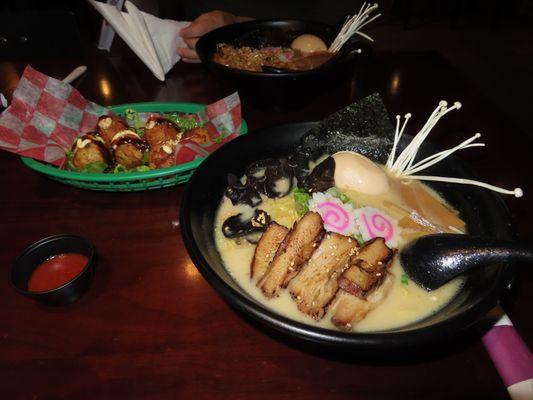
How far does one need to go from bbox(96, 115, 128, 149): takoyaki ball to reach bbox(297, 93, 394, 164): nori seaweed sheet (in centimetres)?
103

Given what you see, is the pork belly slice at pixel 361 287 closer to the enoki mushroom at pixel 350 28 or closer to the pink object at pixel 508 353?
the pink object at pixel 508 353

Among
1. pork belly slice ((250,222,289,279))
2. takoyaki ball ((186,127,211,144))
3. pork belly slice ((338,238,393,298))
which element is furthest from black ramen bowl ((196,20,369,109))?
pork belly slice ((338,238,393,298))

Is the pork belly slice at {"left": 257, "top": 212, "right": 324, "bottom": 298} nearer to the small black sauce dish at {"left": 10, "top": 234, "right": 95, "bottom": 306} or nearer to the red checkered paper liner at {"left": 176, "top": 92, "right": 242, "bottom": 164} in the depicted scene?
the small black sauce dish at {"left": 10, "top": 234, "right": 95, "bottom": 306}

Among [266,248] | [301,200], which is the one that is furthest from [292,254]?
[301,200]

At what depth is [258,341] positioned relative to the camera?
1.20 metres

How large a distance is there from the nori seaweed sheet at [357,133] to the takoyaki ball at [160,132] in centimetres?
71

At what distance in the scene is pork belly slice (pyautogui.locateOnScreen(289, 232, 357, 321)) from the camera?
1118 millimetres

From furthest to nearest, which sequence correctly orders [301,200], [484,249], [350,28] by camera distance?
1. [350,28]
2. [301,200]
3. [484,249]

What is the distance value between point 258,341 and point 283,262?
0.92ft

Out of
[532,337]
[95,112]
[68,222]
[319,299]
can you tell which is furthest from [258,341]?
[95,112]

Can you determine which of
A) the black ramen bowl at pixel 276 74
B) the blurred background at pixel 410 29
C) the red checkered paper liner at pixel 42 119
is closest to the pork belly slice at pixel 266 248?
the black ramen bowl at pixel 276 74

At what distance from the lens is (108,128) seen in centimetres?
195

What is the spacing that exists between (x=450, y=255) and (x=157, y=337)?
100 centimetres

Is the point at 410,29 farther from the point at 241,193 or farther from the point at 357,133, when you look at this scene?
the point at 241,193
